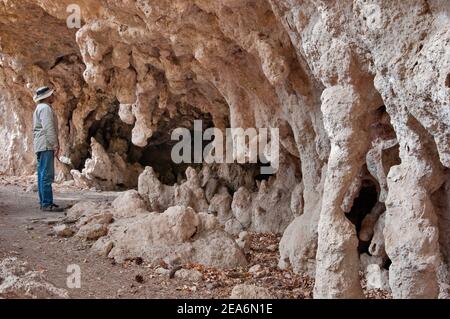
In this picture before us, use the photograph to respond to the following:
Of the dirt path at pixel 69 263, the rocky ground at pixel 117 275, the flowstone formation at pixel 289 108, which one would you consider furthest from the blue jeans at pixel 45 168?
the flowstone formation at pixel 289 108

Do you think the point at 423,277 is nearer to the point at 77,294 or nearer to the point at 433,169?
the point at 433,169

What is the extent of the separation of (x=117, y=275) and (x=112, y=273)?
0.19 ft

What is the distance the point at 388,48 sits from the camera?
233 cm

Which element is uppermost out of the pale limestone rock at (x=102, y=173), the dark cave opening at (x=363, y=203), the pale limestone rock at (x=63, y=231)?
the pale limestone rock at (x=102, y=173)

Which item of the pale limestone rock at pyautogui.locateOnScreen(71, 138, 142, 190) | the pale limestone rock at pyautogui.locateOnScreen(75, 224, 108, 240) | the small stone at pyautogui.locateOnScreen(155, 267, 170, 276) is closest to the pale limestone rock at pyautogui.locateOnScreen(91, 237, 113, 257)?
the pale limestone rock at pyautogui.locateOnScreen(75, 224, 108, 240)

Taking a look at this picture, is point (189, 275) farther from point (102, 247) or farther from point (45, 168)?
point (45, 168)

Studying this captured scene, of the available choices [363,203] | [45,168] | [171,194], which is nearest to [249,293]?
[363,203]

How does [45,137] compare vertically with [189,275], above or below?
above

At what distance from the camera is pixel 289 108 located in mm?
4445

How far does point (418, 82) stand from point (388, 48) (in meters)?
0.25

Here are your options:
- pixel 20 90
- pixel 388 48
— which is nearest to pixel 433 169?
pixel 388 48

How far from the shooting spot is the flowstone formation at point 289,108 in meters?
2.30

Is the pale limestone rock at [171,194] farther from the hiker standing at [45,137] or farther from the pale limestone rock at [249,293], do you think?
the pale limestone rock at [249,293]

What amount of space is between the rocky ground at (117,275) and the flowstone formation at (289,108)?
283 millimetres
